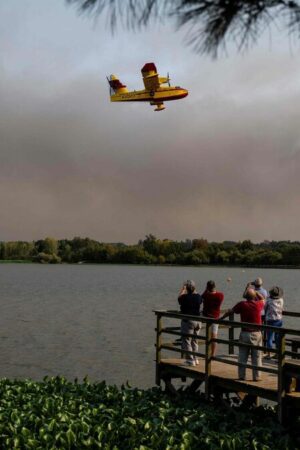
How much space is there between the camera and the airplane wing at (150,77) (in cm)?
4901

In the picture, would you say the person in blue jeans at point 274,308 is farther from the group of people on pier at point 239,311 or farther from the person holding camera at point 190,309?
the person holding camera at point 190,309

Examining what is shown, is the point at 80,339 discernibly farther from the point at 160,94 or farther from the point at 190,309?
the point at 160,94

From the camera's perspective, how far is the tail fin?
64.1m

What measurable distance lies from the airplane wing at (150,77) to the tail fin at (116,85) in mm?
13238

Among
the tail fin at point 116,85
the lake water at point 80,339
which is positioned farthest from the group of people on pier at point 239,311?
the tail fin at point 116,85

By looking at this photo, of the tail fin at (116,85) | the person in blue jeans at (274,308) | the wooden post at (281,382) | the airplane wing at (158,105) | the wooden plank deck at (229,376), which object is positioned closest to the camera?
the wooden post at (281,382)

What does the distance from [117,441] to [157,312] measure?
399 cm

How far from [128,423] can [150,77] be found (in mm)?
39534

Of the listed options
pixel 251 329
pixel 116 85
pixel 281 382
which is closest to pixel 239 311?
pixel 251 329

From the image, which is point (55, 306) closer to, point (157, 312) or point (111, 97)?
point (111, 97)

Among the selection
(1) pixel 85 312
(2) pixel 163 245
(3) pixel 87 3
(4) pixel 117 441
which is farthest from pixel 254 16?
(2) pixel 163 245

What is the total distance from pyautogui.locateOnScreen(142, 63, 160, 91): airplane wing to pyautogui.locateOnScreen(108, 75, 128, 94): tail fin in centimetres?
1324

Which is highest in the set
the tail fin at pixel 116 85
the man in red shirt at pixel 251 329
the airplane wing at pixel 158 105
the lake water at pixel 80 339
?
the tail fin at pixel 116 85

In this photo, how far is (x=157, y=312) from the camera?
14.7 m
